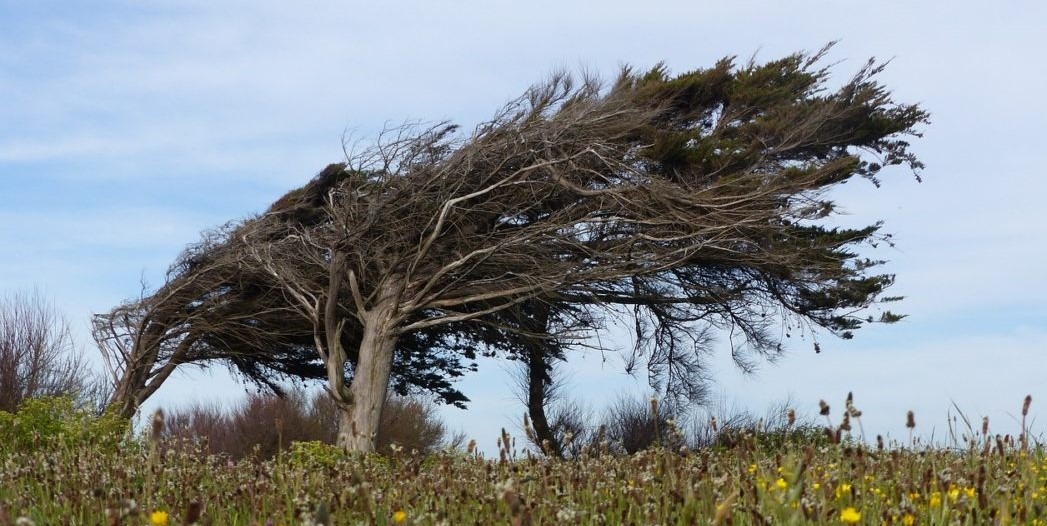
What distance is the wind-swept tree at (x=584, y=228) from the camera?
1530 centimetres

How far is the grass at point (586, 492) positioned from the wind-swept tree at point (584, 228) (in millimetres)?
8874

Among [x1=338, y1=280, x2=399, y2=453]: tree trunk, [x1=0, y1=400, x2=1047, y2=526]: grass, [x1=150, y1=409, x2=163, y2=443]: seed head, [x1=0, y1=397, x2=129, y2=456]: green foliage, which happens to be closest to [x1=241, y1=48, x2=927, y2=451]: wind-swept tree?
[x1=338, y1=280, x2=399, y2=453]: tree trunk

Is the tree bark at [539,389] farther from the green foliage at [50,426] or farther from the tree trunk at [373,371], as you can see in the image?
the green foliage at [50,426]

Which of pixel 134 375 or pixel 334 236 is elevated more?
pixel 334 236

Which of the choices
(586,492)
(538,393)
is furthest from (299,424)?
(586,492)

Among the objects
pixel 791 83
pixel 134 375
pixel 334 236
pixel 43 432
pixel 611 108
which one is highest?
pixel 791 83

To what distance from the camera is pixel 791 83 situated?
1884 cm

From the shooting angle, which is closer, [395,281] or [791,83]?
[395,281]

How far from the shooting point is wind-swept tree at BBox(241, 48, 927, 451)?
15297 millimetres

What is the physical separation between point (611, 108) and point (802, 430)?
620cm

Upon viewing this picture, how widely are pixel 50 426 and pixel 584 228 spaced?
796cm

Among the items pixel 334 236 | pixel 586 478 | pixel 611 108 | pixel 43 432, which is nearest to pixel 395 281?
pixel 334 236

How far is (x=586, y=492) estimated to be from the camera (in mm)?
4848

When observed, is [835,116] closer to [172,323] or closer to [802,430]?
[802,430]
